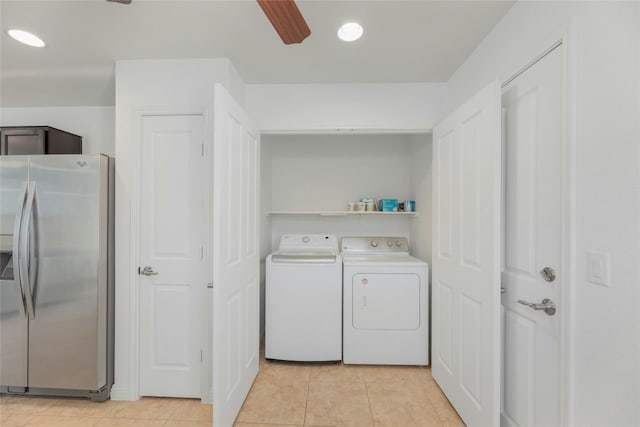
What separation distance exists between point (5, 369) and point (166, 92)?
2251mm

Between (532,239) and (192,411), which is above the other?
(532,239)

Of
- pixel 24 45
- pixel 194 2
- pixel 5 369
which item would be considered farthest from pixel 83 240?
pixel 194 2

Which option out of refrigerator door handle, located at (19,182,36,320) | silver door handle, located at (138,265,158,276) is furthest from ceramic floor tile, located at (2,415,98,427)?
silver door handle, located at (138,265,158,276)

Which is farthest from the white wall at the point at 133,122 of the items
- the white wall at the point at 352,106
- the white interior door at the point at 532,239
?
the white interior door at the point at 532,239

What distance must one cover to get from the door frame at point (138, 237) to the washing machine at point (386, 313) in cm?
113

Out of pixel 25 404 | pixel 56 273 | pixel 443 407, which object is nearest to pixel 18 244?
pixel 56 273

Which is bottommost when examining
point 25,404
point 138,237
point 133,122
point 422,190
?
point 25,404

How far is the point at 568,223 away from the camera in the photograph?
116 centimetres

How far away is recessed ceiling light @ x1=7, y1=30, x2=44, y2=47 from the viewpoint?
5.62 ft

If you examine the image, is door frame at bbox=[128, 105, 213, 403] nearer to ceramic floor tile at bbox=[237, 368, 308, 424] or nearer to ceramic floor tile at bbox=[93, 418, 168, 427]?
ceramic floor tile at bbox=[93, 418, 168, 427]

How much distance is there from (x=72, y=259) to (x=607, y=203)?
9.47 ft

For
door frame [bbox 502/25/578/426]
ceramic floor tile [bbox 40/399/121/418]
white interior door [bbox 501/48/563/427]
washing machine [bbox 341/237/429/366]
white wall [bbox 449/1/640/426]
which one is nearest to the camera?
white wall [bbox 449/1/640/426]

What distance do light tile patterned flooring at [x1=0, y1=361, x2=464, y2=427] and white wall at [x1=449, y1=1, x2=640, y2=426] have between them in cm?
107

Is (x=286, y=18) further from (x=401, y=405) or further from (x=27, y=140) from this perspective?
(x=27, y=140)
